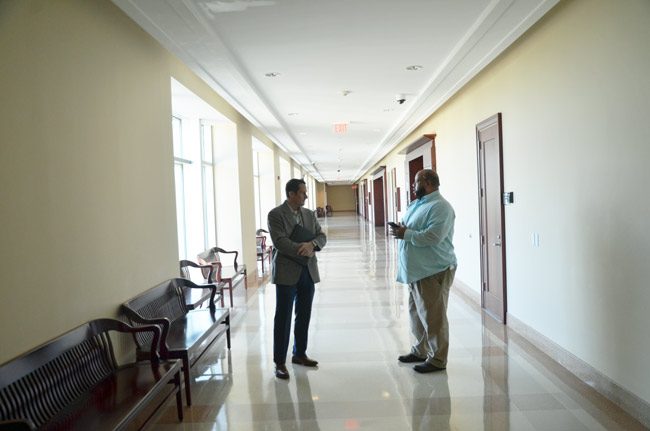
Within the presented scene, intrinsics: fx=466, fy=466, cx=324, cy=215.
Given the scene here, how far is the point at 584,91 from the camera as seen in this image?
3354 mm

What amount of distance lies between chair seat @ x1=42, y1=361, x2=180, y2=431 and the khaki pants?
190 cm

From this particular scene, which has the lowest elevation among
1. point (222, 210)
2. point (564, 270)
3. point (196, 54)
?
point (564, 270)

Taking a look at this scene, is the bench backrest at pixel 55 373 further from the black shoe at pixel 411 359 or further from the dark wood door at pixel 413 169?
the dark wood door at pixel 413 169

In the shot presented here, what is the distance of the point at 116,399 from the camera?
2.55 m

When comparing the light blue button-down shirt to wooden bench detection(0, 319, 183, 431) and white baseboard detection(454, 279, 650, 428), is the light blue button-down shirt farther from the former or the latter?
wooden bench detection(0, 319, 183, 431)

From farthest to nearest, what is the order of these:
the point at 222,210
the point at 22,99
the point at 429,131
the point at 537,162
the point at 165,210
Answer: the point at 429,131, the point at 222,210, the point at 165,210, the point at 537,162, the point at 22,99

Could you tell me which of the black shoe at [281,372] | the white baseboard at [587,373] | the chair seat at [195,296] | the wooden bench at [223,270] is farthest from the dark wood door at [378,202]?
the black shoe at [281,372]

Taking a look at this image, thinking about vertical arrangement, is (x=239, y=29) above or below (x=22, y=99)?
above

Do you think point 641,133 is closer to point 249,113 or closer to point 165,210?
point 165,210

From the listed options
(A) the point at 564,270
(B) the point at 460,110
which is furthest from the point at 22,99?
(B) the point at 460,110

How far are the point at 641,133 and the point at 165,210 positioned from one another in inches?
152

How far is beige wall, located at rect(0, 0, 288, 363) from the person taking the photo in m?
2.32

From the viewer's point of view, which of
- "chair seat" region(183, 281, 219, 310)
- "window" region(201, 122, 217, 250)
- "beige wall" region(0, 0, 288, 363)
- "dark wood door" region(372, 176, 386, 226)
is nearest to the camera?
"beige wall" region(0, 0, 288, 363)

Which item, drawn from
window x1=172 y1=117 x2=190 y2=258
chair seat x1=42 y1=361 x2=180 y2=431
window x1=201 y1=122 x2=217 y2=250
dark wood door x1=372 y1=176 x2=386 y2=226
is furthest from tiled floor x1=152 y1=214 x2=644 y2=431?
dark wood door x1=372 y1=176 x2=386 y2=226
